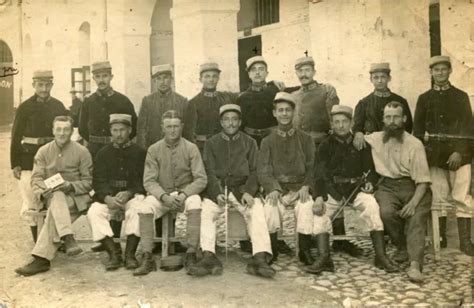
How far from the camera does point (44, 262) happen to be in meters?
4.02

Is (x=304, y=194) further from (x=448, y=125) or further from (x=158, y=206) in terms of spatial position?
(x=448, y=125)

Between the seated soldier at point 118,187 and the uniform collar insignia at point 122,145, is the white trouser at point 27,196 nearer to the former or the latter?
the seated soldier at point 118,187

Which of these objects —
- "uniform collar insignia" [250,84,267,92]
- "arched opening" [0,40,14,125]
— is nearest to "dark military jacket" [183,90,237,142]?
"uniform collar insignia" [250,84,267,92]

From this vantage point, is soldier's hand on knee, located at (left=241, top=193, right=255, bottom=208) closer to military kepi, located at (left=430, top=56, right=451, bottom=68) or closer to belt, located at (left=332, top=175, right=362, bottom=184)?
belt, located at (left=332, top=175, right=362, bottom=184)

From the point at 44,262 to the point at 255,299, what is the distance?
180 centimetres

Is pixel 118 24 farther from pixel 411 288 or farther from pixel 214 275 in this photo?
pixel 411 288

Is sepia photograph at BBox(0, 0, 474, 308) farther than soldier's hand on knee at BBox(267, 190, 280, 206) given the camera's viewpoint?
No

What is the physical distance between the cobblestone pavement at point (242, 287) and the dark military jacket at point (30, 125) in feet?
3.20

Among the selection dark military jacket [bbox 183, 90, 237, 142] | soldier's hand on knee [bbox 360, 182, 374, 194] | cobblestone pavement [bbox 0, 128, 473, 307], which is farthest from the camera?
dark military jacket [bbox 183, 90, 237, 142]

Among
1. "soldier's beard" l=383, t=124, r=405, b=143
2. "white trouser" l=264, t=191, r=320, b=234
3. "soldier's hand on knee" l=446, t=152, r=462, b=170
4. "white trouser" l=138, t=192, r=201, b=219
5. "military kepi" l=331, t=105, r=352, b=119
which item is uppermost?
"military kepi" l=331, t=105, r=352, b=119

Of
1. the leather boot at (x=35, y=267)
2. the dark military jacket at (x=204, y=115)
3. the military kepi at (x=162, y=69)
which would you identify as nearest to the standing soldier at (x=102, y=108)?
the military kepi at (x=162, y=69)

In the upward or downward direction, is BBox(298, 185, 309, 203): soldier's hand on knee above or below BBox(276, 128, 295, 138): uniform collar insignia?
below

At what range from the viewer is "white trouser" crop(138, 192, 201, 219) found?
4066 millimetres

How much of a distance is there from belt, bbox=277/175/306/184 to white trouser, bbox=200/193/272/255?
338 mm
